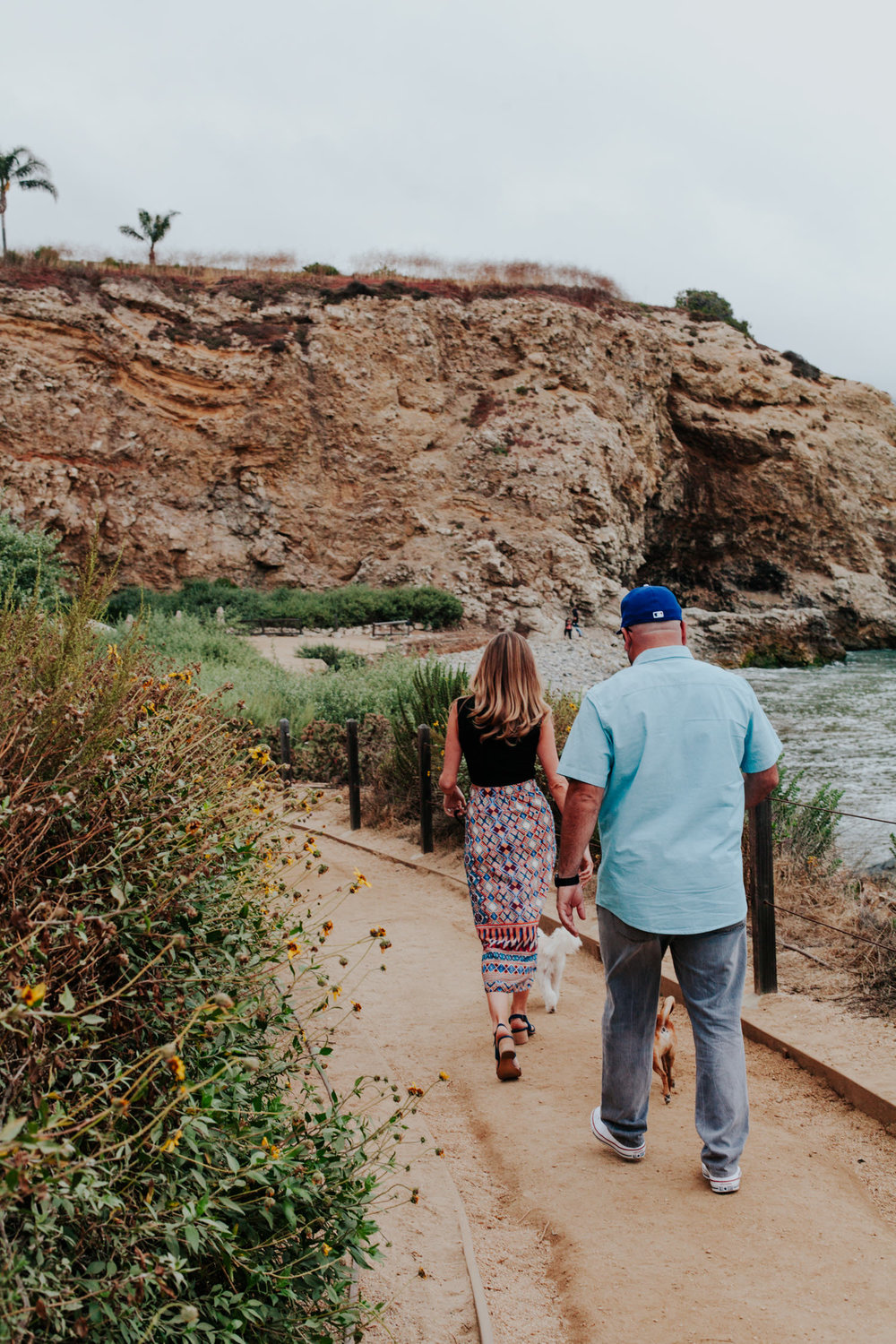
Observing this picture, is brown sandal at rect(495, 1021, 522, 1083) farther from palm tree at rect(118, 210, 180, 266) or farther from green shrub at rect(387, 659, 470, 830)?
palm tree at rect(118, 210, 180, 266)

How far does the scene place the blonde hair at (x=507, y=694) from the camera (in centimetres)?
399

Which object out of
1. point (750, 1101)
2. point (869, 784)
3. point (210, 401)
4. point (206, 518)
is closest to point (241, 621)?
point (206, 518)

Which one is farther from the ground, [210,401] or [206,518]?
[210,401]

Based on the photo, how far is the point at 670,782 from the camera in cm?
290

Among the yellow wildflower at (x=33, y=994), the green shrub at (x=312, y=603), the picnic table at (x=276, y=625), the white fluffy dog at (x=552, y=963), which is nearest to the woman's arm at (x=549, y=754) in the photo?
the white fluffy dog at (x=552, y=963)

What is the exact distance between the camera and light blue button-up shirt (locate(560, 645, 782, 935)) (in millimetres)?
2863

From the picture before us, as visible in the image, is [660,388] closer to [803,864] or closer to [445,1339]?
[803,864]

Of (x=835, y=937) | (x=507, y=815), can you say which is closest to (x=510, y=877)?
(x=507, y=815)

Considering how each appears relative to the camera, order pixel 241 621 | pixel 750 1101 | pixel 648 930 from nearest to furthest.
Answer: pixel 648 930, pixel 750 1101, pixel 241 621

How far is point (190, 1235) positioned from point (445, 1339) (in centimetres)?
103

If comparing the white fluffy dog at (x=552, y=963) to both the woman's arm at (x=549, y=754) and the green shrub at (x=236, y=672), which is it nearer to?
the woman's arm at (x=549, y=754)

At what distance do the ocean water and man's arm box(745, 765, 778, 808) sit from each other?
1.93ft

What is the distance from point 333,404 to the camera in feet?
109

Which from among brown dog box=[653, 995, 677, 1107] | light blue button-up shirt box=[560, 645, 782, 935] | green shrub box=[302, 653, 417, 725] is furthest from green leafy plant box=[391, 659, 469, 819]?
light blue button-up shirt box=[560, 645, 782, 935]
